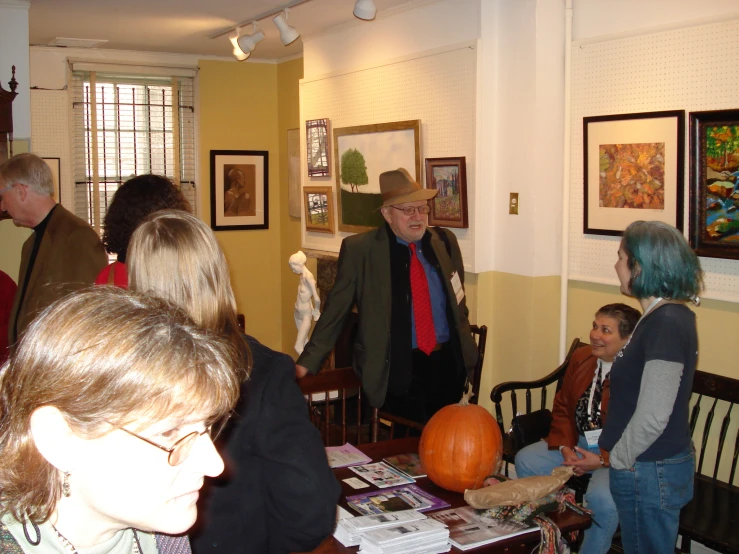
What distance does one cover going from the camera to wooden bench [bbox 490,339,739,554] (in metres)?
3.15

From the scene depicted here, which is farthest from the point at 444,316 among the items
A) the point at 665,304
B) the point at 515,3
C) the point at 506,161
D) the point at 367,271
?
the point at 515,3

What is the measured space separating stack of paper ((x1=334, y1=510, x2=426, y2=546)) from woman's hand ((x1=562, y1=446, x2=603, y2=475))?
1321mm

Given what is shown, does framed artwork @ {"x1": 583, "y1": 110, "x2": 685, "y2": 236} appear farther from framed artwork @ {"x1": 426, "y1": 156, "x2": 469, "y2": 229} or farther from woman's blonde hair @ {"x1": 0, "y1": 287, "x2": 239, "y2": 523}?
woman's blonde hair @ {"x1": 0, "y1": 287, "x2": 239, "y2": 523}

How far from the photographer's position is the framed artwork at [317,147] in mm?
6504

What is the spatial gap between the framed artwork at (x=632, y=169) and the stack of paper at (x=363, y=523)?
7.73ft

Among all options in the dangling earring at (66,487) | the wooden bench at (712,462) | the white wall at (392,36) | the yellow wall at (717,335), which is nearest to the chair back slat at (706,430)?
the wooden bench at (712,462)

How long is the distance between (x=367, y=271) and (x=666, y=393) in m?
1.82

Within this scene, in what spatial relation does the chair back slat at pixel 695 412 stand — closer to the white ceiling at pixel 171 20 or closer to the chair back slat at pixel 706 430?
the chair back slat at pixel 706 430

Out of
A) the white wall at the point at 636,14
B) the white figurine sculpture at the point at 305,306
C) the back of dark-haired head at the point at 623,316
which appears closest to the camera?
the back of dark-haired head at the point at 623,316

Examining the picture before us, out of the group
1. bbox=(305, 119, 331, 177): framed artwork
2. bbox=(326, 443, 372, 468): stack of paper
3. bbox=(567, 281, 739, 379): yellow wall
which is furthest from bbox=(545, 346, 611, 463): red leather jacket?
bbox=(305, 119, 331, 177): framed artwork

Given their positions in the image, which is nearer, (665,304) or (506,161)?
(665,304)

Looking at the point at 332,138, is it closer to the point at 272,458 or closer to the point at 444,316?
the point at 444,316

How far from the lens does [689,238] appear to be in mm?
3896

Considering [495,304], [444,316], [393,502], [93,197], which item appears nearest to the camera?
[393,502]
